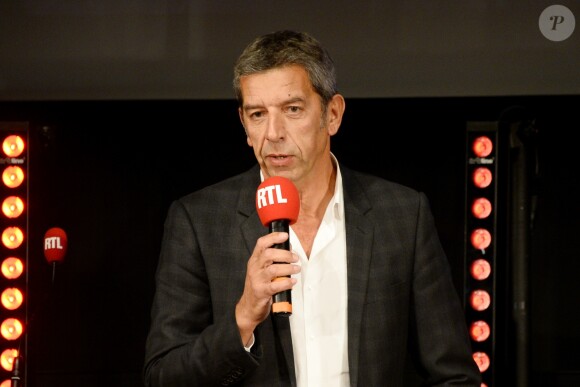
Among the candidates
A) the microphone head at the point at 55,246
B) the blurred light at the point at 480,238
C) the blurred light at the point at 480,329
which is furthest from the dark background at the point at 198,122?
the microphone head at the point at 55,246

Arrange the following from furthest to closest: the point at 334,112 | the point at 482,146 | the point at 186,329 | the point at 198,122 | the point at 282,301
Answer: the point at 198,122 < the point at 482,146 < the point at 334,112 < the point at 186,329 < the point at 282,301

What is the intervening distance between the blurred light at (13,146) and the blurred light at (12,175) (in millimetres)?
59

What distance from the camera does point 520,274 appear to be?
376 centimetres

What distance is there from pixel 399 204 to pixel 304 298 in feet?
1.24

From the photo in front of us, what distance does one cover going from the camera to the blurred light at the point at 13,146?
147 inches

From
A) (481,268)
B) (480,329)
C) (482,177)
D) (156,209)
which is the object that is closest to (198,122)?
(156,209)

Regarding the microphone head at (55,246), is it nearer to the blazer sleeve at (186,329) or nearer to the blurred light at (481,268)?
the blazer sleeve at (186,329)

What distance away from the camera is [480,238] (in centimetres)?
378

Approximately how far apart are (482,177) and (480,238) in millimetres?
278

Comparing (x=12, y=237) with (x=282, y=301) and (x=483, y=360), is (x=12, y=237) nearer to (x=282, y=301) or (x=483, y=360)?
(x=483, y=360)

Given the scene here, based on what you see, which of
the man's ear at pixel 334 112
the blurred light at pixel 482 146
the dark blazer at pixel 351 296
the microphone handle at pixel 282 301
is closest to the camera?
the microphone handle at pixel 282 301

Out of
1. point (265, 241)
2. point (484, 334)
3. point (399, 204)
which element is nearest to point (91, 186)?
point (484, 334)

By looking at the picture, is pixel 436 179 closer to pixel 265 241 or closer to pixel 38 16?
pixel 38 16

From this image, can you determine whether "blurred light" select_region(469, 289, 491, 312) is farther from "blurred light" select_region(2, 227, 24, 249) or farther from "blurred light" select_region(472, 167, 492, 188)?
"blurred light" select_region(2, 227, 24, 249)
